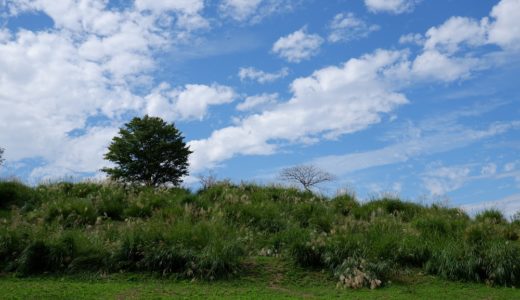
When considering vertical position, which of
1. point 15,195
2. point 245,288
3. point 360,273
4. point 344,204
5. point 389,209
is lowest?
point 245,288

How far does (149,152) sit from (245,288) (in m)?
23.7

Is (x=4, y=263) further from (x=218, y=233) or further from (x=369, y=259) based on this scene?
(x=369, y=259)

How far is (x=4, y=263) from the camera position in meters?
8.45

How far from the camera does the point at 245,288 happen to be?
24.7 feet

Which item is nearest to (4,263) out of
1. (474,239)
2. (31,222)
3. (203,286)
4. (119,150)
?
(31,222)

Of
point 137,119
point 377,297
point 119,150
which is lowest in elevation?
point 377,297

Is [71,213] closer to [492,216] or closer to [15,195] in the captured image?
[15,195]

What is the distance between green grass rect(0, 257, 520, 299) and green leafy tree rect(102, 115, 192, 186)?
21.9m

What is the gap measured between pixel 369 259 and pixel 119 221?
588cm

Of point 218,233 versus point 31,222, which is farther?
point 31,222

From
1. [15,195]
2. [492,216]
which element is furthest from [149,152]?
[492,216]

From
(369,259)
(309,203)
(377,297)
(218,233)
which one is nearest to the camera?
(377,297)

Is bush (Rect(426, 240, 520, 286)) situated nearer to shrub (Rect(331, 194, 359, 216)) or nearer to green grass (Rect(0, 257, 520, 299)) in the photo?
green grass (Rect(0, 257, 520, 299))

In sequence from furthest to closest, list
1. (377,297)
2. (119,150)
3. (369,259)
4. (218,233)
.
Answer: (119,150) < (218,233) < (369,259) < (377,297)
